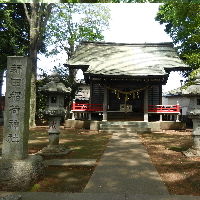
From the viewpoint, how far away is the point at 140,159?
6281mm

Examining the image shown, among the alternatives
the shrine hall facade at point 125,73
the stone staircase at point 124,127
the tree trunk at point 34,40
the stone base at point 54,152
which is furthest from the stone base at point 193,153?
the tree trunk at point 34,40

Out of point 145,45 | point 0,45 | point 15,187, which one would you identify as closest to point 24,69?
point 15,187

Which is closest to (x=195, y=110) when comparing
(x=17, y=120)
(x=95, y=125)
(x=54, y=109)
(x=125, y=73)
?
(x=54, y=109)

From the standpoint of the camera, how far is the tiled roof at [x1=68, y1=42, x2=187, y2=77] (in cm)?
1445

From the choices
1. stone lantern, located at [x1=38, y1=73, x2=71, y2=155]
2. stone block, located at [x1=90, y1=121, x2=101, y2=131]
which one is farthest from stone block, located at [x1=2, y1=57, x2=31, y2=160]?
stone block, located at [x1=90, y1=121, x2=101, y2=131]

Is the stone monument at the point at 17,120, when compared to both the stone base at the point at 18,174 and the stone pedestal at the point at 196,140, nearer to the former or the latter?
the stone base at the point at 18,174

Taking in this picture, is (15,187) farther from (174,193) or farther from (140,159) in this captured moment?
(140,159)

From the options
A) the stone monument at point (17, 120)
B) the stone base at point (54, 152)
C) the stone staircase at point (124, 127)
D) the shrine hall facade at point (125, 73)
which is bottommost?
the stone base at point (54, 152)

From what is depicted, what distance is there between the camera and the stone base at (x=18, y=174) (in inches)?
159

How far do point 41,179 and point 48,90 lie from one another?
364 centimetres

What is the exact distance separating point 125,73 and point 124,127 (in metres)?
3.97

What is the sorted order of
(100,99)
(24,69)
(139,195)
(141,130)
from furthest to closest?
(100,99) < (141,130) < (24,69) < (139,195)

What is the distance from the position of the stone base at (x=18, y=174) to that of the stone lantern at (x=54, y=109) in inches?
114

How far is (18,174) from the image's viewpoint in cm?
412
